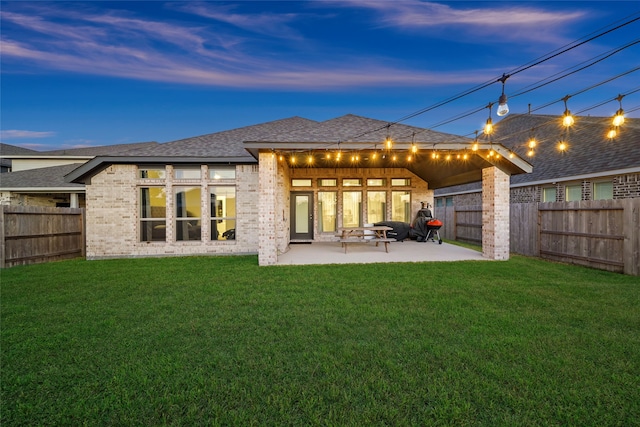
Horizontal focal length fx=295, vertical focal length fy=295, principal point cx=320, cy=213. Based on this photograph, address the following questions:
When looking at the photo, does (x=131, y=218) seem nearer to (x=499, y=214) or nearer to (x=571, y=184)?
(x=499, y=214)

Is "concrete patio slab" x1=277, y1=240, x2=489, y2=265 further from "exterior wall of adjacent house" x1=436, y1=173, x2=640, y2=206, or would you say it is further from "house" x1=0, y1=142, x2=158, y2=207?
"house" x1=0, y1=142, x2=158, y2=207

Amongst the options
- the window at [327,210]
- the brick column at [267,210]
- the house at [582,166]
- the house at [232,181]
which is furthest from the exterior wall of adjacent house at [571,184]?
the brick column at [267,210]

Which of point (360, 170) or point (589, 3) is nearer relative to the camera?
point (589, 3)

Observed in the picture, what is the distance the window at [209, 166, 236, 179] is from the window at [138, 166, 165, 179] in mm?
1615

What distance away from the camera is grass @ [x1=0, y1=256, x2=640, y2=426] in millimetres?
2258

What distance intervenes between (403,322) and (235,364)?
2.23m

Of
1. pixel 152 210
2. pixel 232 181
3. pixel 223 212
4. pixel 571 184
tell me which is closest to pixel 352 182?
pixel 232 181

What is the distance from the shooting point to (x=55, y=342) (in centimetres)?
345

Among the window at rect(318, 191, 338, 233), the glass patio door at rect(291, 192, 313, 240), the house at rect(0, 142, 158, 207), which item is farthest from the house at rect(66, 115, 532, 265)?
the house at rect(0, 142, 158, 207)

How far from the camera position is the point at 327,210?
13508 mm

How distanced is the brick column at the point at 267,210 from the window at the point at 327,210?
17.5 ft

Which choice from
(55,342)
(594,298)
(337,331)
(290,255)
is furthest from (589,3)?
(55,342)

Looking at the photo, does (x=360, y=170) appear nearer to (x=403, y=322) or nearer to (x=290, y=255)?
A: (x=290, y=255)

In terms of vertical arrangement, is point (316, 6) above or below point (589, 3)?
above
